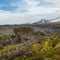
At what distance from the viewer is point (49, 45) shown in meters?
98.8

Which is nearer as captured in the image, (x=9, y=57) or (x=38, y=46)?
(x=9, y=57)

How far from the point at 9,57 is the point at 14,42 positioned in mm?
42011

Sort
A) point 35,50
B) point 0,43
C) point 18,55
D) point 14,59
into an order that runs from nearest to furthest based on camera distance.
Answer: point 14,59, point 18,55, point 35,50, point 0,43

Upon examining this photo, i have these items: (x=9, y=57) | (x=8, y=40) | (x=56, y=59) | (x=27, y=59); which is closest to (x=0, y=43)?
(x=8, y=40)

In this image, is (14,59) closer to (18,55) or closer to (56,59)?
(18,55)

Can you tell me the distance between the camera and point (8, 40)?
12588cm

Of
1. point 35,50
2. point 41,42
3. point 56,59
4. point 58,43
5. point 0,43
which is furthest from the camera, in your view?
point 0,43

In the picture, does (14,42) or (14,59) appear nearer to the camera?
(14,59)

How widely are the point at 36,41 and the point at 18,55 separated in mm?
28209

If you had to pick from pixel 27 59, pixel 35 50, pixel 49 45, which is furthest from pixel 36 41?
pixel 27 59

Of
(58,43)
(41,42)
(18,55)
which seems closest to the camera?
(18,55)

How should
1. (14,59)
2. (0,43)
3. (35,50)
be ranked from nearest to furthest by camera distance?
(14,59), (35,50), (0,43)

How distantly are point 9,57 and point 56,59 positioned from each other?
23373 millimetres

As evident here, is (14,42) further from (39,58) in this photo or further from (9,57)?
(39,58)
